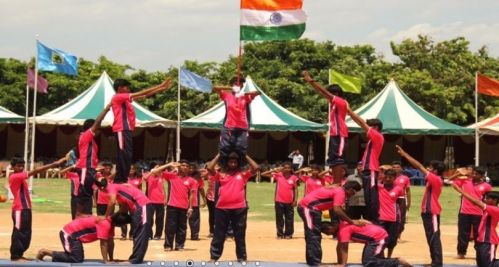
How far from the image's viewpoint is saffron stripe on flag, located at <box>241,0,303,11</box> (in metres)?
17.0

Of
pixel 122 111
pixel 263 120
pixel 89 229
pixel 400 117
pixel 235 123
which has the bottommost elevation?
pixel 89 229

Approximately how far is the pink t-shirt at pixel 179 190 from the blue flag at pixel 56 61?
1328 cm

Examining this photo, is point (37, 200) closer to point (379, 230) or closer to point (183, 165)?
point (183, 165)

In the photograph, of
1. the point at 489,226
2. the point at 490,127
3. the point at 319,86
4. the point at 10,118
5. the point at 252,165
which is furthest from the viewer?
the point at 10,118

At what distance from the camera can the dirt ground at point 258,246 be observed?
56.9 ft

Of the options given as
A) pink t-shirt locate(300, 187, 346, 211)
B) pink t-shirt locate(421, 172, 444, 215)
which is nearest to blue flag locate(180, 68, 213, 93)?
pink t-shirt locate(421, 172, 444, 215)

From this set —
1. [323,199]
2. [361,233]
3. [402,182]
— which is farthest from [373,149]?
[402,182]

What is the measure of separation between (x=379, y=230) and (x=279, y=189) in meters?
7.58

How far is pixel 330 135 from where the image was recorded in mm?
15008

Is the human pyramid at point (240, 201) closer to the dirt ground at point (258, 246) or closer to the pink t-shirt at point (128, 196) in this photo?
the pink t-shirt at point (128, 196)

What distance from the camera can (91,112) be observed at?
4122 cm

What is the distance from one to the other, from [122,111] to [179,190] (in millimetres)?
3958

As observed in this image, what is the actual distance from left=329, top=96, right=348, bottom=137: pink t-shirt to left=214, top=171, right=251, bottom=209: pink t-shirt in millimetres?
1633

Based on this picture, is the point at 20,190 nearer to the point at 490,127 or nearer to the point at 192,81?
the point at 192,81
